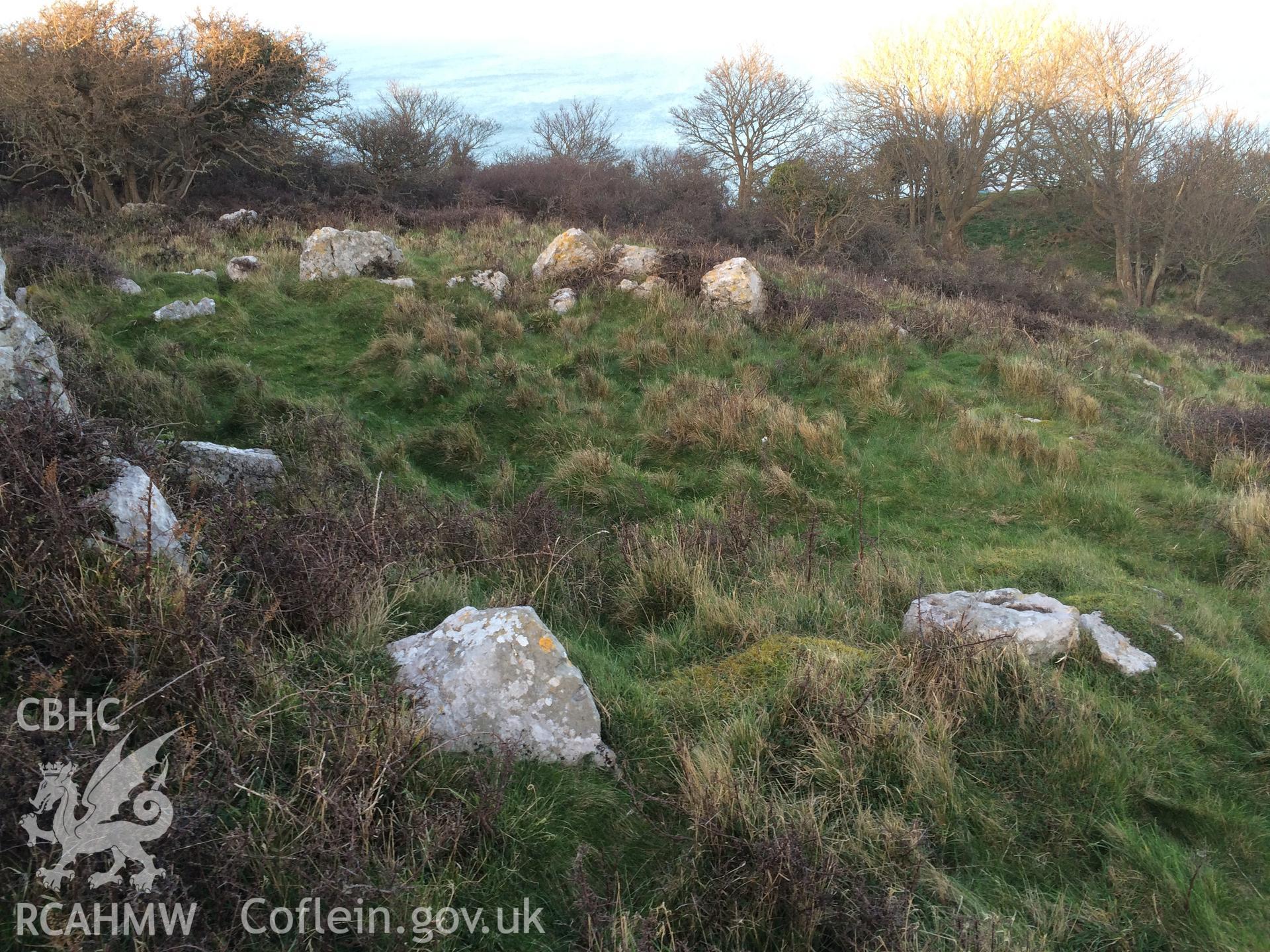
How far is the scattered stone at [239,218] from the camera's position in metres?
13.4

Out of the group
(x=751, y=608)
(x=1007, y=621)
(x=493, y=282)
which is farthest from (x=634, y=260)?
(x=1007, y=621)

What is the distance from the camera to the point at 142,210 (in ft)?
46.3

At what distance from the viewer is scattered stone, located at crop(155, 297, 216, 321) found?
325 inches

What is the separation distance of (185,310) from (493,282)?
12.7ft

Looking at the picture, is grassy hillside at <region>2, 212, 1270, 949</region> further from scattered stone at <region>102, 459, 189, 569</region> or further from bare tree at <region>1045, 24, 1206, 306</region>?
bare tree at <region>1045, 24, 1206, 306</region>

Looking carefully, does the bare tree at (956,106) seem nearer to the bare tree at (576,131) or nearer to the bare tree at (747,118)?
the bare tree at (747,118)

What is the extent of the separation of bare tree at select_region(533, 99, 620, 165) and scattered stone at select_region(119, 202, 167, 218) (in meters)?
23.0

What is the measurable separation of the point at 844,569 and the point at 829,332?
518 centimetres

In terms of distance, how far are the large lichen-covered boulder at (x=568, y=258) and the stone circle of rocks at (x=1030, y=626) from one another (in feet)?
27.0

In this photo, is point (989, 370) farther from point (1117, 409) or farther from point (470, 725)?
point (470, 725)

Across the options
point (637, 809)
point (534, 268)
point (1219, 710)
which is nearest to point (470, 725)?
point (637, 809)

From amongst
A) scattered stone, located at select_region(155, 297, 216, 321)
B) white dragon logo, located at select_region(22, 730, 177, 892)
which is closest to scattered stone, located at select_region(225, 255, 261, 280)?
scattered stone, located at select_region(155, 297, 216, 321)

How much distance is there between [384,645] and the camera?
3.03 m

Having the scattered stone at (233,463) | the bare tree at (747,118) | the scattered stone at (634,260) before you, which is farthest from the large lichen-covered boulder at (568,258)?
the bare tree at (747,118)
